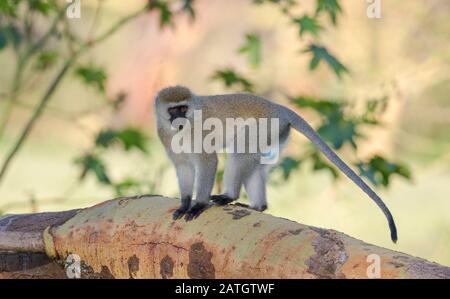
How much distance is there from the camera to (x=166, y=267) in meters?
3.50

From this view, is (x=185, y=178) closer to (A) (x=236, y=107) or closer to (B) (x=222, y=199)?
(B) (x=222, y=199)

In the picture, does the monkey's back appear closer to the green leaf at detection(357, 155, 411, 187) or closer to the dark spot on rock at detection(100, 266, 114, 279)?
the green leaf at detection(357, 155, 411, 187)

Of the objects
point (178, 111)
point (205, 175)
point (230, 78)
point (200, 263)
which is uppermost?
point (230, 78)

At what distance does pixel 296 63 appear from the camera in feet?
38.1

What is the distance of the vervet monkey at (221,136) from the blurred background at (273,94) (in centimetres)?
52

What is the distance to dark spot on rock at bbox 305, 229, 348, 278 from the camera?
2943 mm

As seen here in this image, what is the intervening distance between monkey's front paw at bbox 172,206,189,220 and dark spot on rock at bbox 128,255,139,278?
9.9 inches

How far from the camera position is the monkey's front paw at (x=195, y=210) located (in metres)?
3.64
